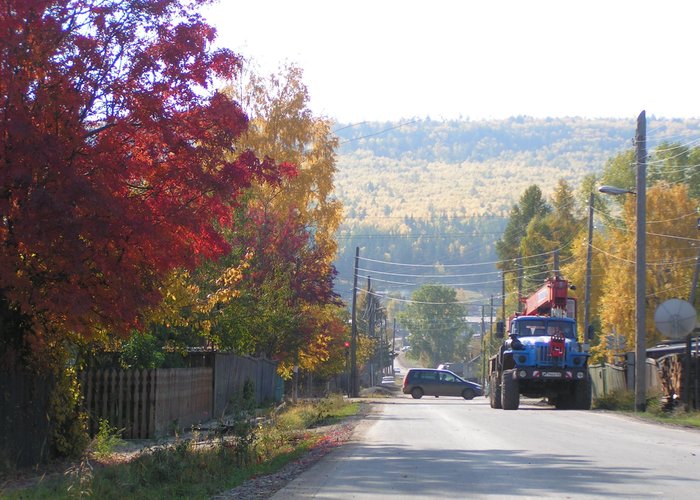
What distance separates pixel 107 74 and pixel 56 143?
181cm

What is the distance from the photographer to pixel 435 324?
170 metres

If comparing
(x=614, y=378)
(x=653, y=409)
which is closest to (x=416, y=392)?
(x=614, y=378)

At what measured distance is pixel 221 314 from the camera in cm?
2689

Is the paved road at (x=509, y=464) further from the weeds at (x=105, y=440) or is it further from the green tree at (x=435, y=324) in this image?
the green tree at (x=435, y=324)

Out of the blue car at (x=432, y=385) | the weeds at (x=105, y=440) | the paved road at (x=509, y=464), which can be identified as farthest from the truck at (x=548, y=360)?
the blue car at (x=432, y=385)

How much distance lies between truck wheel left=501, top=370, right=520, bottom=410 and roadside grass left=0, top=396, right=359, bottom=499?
613 inches

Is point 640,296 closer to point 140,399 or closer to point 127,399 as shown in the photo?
point 140,399

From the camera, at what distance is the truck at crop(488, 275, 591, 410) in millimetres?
31703

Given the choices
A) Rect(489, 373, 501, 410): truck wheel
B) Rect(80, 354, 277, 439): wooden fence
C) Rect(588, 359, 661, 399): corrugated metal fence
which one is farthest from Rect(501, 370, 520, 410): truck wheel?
Rect(80, 354, 277, 439): wooden fence

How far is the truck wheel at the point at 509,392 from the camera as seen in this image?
31859 mm

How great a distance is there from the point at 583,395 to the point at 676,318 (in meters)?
7.09

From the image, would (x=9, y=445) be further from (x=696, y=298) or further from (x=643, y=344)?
(x=696, y=298)

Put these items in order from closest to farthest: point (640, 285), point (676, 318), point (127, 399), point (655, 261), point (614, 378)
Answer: point (127, 399) → point (676, 318) → point (640, 285) → point (614, 378) → point (655, 261)

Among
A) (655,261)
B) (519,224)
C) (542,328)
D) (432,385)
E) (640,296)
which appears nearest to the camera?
(640,296)
